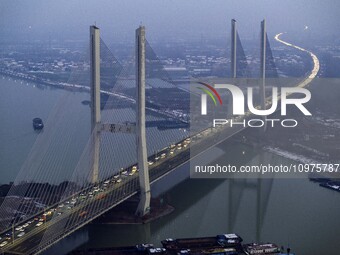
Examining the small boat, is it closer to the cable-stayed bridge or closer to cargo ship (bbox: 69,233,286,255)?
the cable-stayed bridge

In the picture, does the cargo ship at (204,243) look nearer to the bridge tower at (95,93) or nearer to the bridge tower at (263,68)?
the bridge tower at (95,93)

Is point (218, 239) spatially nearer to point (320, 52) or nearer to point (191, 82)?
point (191, 82)

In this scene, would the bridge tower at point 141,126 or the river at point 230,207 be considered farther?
the bridge tower at point 141,126

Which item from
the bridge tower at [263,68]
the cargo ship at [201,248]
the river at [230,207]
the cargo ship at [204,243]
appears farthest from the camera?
the bridge tower at [263,68]

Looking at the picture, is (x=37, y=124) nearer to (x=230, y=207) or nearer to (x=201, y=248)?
(x=230, y=207)

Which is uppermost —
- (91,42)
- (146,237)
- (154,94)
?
(91,42)

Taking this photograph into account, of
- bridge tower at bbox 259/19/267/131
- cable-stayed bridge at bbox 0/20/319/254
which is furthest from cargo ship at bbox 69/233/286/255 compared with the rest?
bridge tower at bbox 259/19/267/131

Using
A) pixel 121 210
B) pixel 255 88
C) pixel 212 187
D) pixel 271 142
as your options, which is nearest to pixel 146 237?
pixel 121 210

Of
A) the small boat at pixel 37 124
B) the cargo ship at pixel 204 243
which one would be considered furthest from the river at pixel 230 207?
the small boat at pixel 37 124

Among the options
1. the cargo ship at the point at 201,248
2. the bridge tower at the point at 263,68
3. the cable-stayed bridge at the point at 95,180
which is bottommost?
the cargo ship at the point at 201,248
